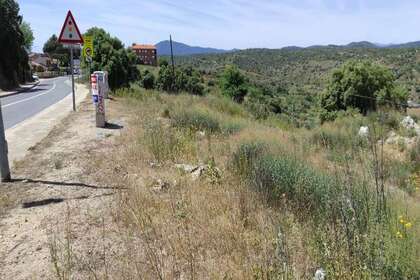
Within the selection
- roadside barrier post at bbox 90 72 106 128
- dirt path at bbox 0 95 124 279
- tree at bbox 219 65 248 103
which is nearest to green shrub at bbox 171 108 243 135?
roadside barrier post at bbox 90 72 106 128

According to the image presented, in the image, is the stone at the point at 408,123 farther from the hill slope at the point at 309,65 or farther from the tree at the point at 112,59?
the hill slope at the point at 309,65

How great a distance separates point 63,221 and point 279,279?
276cm

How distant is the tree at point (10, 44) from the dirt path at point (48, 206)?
38097 millimetres

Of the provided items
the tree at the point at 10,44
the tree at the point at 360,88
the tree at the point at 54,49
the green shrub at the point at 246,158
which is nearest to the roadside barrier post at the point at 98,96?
the green shrub at the point at 246,158

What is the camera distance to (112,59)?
24.5m

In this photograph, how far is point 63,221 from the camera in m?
Result: 4.42

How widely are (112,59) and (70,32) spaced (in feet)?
34.6

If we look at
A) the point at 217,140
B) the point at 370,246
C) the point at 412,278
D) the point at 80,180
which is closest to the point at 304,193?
the point at 370,246

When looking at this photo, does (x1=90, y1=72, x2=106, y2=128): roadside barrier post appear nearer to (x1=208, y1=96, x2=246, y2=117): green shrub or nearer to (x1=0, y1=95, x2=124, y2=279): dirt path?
(x1=0, y1=95, x2=124, y2=279): dirt path

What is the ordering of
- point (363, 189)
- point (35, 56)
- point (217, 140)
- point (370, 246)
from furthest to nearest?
point (35, 56), point (217, 140), point (363, 189), point (370, 246)

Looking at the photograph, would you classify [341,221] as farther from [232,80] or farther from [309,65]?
[309,65]

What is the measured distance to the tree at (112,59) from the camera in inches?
962

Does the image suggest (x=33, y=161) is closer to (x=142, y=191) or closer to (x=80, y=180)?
(x=80, y=180)

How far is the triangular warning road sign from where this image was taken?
1391cm
